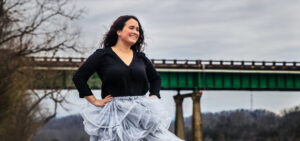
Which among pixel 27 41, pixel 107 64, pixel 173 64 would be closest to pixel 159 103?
pixel 107 64

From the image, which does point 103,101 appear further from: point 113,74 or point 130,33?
point 130,33

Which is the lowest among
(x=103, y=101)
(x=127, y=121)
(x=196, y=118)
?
(x=196, y=118)

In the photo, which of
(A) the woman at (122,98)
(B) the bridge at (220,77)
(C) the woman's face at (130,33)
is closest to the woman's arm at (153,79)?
(A) the woman at (122,98)

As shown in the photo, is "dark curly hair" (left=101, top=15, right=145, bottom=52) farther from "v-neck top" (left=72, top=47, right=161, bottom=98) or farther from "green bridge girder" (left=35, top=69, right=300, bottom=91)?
"green bridge girder" (left=35, top=69, right=300, bottom=91)

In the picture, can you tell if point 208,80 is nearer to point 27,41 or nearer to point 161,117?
point 27,41

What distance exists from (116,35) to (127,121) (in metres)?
0.91

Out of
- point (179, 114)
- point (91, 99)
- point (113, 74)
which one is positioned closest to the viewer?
point (113, 74)

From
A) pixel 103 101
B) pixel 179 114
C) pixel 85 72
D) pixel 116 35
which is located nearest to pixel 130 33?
pixel 116 35

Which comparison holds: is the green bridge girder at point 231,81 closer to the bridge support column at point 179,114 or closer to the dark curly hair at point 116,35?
the bridge support column at point 179,114

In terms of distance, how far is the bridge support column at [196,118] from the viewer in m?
54.8

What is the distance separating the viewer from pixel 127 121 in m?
6.44

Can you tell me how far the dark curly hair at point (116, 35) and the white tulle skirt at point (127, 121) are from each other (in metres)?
0.65

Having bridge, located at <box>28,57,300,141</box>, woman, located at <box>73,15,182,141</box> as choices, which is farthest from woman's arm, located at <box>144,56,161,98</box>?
bridge, located at <box>28,57,300,141</box>

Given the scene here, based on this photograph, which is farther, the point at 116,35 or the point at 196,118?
the point at 196,118
